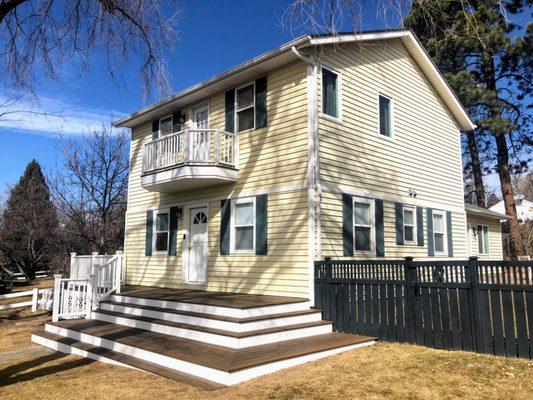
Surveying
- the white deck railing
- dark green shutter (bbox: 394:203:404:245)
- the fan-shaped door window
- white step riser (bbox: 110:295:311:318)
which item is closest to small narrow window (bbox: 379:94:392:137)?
dark green shutter (bbox: 394:203:404:245)

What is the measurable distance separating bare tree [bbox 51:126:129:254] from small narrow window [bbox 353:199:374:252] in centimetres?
1379

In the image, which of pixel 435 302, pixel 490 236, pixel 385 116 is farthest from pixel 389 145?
pixel 490 236

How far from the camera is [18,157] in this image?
8961 millimetres

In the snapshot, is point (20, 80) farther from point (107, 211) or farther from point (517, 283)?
point (107, 211)

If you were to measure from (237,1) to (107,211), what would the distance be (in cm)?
1589

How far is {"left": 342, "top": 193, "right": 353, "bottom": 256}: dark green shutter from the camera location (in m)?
9.71

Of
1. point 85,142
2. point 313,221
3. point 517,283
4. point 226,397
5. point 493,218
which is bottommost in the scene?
point 226,397

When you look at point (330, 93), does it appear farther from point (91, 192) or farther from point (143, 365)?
point (91, 192)

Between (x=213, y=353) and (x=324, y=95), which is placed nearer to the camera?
(x=213, y=353)

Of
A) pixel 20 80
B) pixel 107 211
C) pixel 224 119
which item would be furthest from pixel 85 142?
pixel 20 80

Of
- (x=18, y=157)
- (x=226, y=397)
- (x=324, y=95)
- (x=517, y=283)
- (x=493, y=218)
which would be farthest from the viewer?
(x=493, y=218)

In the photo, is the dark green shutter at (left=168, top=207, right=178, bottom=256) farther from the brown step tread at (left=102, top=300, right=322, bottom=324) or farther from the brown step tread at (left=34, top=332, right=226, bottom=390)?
the brown step tread at (left=34, top=332, right=226, bottom=390)

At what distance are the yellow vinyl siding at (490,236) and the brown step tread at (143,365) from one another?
14199 millimetres

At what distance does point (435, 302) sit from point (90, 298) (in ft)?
25.3
